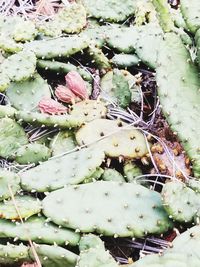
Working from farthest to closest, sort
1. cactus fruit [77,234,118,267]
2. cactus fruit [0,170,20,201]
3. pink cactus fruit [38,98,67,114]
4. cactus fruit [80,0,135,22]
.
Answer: cactus fruit [80,0,135,22], pink cactus fruit [38,98,67,114], cactus fruit [0,170,20,201], cactus fruit [77,234,118,267]

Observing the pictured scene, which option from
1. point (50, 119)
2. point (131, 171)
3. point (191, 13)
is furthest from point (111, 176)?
point (191, 13)

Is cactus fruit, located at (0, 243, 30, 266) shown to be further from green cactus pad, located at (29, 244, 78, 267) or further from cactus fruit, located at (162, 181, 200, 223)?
cactus fruit, located at (162, 181, 200, 223)

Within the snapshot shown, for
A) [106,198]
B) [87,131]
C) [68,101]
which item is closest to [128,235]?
[106,198]

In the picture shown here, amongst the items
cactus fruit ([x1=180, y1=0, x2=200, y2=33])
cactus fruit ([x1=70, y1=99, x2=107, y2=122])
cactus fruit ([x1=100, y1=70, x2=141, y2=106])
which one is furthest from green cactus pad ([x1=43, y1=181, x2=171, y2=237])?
cactus fruit ([x1=180, y1=0, x2=200, y2=33])

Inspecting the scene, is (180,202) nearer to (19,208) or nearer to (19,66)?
(19,208)

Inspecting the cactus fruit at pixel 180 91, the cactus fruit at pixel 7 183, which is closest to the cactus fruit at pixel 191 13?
the cactus fruit at pixel 180 91

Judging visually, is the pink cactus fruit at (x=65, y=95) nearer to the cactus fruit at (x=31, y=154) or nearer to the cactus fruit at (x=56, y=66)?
the cactus fruit at (x=56, y=66)

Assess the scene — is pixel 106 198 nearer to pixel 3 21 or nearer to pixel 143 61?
pixel 143 61
